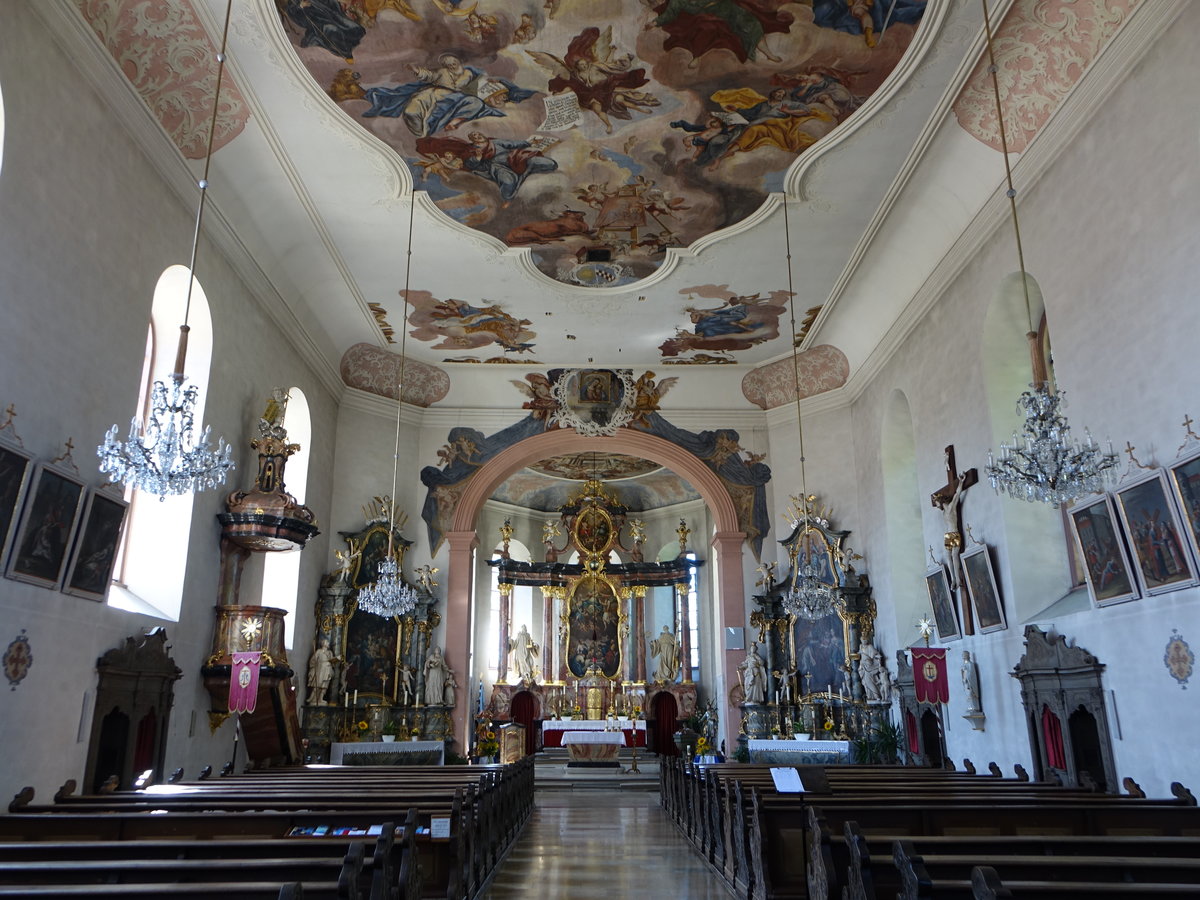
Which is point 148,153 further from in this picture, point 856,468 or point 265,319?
point 856,468

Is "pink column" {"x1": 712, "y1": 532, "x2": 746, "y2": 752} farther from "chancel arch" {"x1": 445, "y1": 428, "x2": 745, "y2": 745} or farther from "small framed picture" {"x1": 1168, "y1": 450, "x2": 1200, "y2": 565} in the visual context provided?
"small framed picture" {"x1": 1168, "y1": 450, "x2": 1200, "y2": 565}

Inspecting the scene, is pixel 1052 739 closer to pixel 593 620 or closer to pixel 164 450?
pixel 164 450

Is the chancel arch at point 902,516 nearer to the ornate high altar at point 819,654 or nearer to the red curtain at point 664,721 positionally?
the ornate high altar at point 819,654

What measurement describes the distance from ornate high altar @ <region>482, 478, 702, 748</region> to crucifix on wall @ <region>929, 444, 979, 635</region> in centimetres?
1327

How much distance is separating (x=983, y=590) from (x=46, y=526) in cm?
1040

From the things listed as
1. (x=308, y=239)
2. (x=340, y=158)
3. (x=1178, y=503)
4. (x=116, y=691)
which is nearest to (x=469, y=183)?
(x=340, y=158)

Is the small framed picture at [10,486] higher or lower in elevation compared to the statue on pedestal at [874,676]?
higher

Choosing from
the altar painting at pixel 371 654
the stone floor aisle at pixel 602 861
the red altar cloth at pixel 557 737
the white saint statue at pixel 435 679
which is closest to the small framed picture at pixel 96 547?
the stone floor aisle at pixel 602 861

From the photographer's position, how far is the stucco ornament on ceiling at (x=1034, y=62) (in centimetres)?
870

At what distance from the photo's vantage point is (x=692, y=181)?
12.6 m

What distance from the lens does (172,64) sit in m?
9.50

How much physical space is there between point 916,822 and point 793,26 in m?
7.70

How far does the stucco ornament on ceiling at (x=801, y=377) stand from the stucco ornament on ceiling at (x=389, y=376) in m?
6.35

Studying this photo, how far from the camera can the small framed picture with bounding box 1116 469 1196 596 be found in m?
7.73
